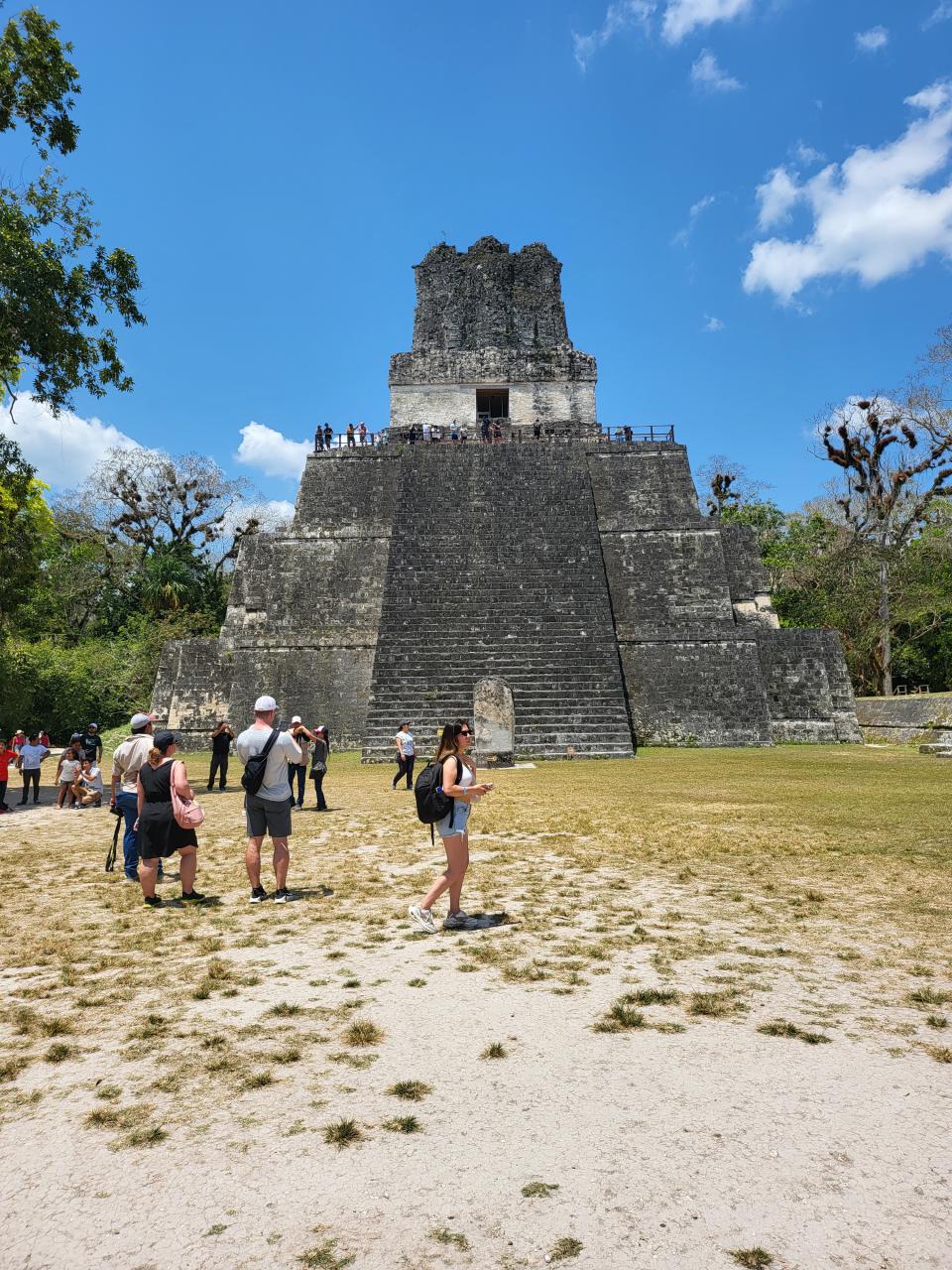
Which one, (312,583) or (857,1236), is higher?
(312,583)

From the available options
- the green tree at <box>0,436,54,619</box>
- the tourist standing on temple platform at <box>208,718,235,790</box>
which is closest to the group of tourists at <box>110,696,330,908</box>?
the tourist standing on temple platform at <box>208,718,235,790</box>

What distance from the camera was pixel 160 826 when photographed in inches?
192

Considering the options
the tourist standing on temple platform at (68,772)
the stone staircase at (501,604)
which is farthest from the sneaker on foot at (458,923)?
the stone staircase at (501,604)

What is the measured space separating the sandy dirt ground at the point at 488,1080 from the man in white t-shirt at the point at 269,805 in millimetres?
252

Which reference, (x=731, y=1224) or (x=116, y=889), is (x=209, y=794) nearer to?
A: (x=116, y=889)

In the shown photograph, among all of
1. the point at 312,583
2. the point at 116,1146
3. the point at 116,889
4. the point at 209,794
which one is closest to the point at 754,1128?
the point at 116,1146

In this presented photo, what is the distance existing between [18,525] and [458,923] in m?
10.1

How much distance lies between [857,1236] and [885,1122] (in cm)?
55

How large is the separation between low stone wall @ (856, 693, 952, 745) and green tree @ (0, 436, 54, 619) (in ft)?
48.4

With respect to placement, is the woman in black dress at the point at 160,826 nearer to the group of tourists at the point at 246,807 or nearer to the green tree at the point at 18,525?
the group of tourists at the point at 246,807

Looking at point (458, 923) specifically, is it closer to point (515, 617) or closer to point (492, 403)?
point (515, 617)

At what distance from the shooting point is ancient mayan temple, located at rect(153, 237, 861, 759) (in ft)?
50.0

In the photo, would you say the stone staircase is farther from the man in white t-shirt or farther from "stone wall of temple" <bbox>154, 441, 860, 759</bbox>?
the man in white t-shirt

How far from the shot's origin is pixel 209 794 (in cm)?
1078
